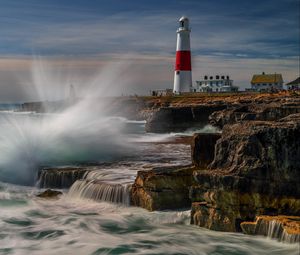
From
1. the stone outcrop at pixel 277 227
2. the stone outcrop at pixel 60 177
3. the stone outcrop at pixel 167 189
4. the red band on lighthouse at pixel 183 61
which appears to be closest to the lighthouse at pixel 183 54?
the red band on lighthouse at pixel 183 61

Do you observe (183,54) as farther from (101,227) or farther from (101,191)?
(101,227)

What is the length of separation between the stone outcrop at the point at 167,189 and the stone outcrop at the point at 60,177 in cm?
368

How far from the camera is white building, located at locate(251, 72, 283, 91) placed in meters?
68.3

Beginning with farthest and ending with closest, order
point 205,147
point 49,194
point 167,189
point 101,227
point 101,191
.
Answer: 1. point 49,194
2. point 101,191
3. point 205,147
4. point 167,189
5. point 101,227

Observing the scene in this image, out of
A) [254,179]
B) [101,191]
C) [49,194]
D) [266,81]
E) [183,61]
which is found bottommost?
[49,194]

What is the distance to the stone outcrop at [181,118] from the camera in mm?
39469

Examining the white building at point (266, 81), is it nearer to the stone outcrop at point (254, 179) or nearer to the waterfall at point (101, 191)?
the waterfall at point (101, 191)

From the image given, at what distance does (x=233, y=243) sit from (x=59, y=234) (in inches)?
157

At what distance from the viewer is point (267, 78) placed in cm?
6944

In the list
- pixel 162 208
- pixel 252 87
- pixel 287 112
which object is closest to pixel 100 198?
pixel 162 208

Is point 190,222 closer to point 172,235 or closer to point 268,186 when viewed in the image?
point 172,235

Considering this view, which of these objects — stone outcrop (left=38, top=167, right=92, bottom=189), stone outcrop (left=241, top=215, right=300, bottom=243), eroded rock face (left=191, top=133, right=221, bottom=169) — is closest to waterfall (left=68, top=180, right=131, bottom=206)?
stone outcrop (left=38, top=167, right=92, bottom=189)

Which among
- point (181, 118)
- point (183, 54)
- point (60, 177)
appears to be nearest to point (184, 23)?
point (183, 54)

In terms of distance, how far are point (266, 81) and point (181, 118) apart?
110 ft
